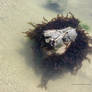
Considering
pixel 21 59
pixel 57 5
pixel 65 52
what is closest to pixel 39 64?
pixel 21 59

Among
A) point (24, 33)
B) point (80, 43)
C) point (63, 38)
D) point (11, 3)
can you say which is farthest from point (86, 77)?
point (11, 3)

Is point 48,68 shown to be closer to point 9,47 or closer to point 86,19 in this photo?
point 9,47

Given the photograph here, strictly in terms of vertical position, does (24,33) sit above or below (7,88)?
above

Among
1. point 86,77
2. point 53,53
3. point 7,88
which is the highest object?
point 53,53

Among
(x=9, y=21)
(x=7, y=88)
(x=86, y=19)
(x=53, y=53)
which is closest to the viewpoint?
(x=7, y=88)

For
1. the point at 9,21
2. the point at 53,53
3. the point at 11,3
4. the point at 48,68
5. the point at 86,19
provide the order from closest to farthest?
the point at 53,53, the point at 48,68, the point at 9,21, the point at 11,3, the point at 86,19

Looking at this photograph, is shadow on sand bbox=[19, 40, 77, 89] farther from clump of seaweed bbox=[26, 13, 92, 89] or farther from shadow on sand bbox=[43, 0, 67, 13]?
shadow on sand bbox=[43, 0, 67, 13]
